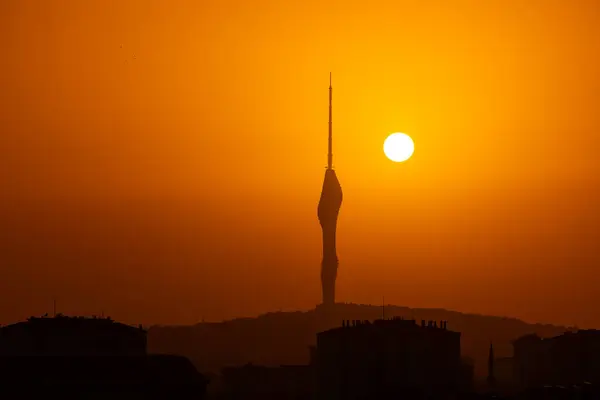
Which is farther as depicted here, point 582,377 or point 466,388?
point 582,377

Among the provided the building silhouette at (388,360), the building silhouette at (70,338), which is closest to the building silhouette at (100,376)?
the building silhouette at (70,338)

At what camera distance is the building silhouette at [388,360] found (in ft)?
360

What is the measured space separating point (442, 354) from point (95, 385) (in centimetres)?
3453

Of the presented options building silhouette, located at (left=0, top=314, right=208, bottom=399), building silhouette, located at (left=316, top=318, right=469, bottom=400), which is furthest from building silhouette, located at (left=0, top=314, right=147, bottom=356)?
building silhouette, located at (left=316, top=318, right=469, bottom=400)

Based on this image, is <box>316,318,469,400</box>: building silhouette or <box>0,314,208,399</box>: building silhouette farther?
<box>316,318,469,400</box>: building silhouette

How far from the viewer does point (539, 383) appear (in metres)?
129

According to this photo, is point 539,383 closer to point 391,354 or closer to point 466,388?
point 466,388

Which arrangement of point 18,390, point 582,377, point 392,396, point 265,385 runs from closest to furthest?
point 18,390 → point 392,396 → point 582,377 → point 265,385

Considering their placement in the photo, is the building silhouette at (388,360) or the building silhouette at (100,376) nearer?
the building silhouette at (100,376)

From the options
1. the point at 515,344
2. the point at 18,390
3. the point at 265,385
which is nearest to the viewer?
the point at 18,390

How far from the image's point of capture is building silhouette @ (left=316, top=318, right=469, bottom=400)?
360ft

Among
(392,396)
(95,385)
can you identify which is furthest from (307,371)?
(95,385)

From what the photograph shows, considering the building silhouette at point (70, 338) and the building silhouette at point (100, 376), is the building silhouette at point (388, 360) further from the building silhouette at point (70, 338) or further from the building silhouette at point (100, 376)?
the building silhouette at point (100, 376)

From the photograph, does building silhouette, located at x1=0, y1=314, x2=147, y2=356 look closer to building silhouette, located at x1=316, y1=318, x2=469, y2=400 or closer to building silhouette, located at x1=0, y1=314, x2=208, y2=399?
building silhouette, located at x1=0, y1=314, x2=208, y2=399
